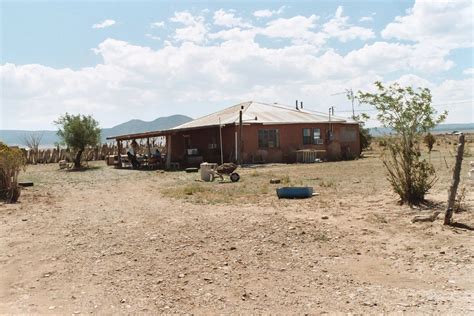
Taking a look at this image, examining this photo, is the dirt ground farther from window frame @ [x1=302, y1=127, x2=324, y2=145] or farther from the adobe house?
window frame @ [x1=302, y1=127, x2=324, y2=145]

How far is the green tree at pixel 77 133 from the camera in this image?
2881cm

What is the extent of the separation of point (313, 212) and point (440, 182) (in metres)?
5.98

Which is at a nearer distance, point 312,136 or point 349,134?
point 312,136

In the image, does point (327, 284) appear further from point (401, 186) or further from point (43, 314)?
point (401, 186)

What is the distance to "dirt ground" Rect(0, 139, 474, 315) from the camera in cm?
462

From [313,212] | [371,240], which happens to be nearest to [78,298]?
[371,240]

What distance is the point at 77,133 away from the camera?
28.8 meters

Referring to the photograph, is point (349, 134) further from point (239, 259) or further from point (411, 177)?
A: point (239, 259)

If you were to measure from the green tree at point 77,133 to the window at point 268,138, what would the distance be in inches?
451

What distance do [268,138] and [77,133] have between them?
1270cm

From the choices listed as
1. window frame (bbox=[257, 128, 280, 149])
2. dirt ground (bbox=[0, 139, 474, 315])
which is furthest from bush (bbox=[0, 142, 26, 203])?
window frame (bbox=[257, 128, 280, 149])

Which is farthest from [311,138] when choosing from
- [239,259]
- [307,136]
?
[239,259]

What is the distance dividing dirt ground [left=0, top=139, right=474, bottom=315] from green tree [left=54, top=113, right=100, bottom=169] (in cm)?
1913

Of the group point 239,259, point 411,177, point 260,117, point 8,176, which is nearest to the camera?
point 239,259
